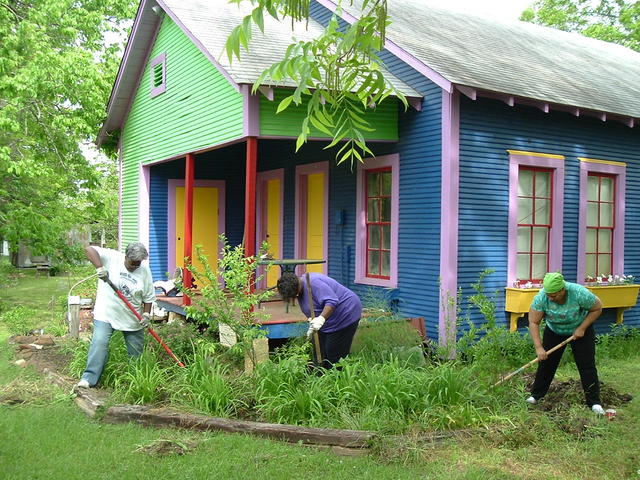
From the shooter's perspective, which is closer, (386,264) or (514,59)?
(386,264)

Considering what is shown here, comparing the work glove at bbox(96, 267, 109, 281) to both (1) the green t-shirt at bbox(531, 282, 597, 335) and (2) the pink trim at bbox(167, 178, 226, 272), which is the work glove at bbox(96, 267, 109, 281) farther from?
(2) the pink trim at bbox(167, 178, 226, 272)

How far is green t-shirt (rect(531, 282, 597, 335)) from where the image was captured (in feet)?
21.0

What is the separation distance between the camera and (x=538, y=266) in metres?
10.3

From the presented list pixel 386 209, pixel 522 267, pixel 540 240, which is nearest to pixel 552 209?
pixel 540 240

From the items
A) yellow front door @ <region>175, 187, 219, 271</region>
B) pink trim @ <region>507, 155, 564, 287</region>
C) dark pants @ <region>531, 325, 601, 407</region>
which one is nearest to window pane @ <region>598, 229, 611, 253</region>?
pink trim @ <region>507, 155, 564, 287</region>

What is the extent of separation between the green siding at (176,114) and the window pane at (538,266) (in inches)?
192

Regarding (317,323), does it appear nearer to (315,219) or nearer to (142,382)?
(142,382)

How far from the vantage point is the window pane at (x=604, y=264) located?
11.2m

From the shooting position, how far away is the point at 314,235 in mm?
12250

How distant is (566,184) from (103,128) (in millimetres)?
10559

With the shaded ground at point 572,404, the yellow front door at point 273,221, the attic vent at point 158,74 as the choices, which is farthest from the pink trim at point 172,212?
the shaded ground at point 572,404

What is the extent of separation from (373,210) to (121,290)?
456 cm

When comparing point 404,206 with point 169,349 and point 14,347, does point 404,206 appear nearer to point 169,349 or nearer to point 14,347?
point 169,349

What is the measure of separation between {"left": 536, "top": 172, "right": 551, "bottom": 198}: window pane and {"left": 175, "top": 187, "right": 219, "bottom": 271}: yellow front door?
717 cm
